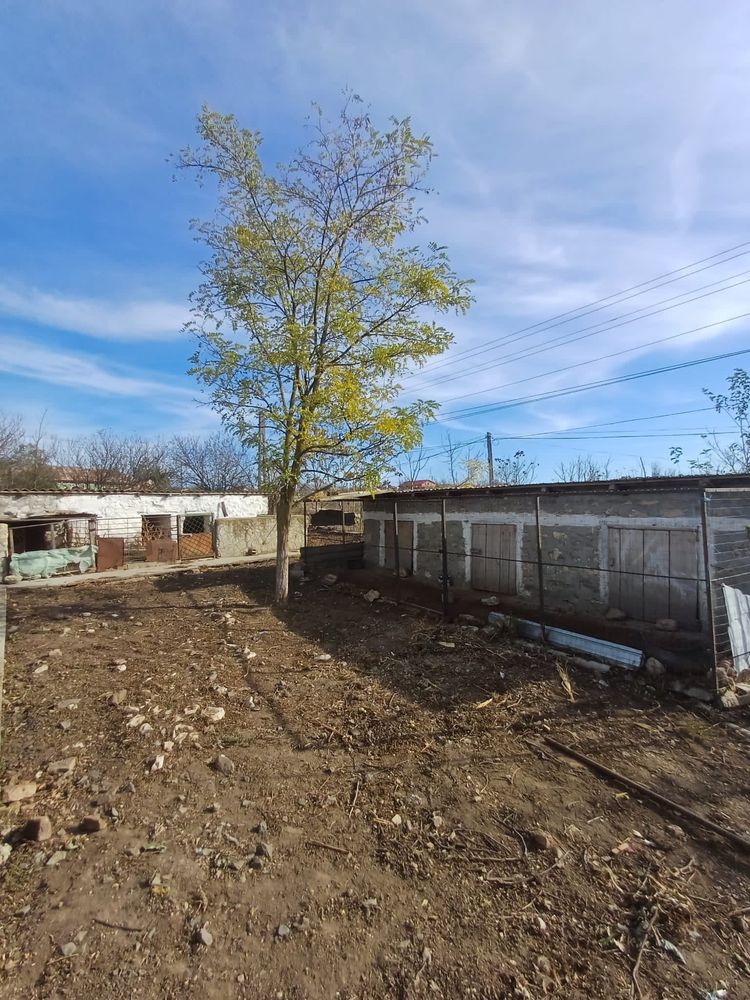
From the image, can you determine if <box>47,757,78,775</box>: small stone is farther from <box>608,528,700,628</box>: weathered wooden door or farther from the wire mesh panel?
the wire mesh panel

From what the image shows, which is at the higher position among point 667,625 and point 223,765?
point 667,625

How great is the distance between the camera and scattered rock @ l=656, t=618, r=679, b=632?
8.29 metres

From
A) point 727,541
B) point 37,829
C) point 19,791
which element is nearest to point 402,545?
point 727,541

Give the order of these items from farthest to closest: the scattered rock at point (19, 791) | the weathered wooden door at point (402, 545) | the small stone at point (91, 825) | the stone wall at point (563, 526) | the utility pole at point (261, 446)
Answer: the weathered wooden door at point (402, 545), the utility pole at point (261, 446), the stone wall at point (563, 526), the scattered rock at point (19, 791), the small stone at point (91, 825)

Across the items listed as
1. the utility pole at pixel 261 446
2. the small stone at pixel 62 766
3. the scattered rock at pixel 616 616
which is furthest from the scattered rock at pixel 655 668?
the utility pole at pixel 261 446

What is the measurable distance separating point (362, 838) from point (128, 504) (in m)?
22.3

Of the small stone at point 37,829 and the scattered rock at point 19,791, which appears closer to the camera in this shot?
the small stone at point 37,829

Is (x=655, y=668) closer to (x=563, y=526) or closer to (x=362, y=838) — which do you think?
(x=563, y=526)

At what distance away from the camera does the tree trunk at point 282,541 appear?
33.6ft

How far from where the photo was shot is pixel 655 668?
21.2ft

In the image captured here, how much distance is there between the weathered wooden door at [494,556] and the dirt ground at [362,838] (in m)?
4.98

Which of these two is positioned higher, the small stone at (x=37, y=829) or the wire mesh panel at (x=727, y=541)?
the wire mesh panel at (x=727, y=541)

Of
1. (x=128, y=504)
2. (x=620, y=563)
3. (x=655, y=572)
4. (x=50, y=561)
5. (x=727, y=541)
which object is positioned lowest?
(x=50, y=561)

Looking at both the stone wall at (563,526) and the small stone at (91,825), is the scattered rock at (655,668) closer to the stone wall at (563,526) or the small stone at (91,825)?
the stone wall at (563,526)
